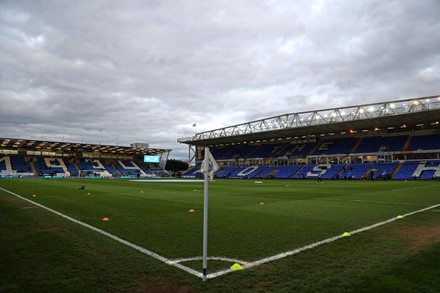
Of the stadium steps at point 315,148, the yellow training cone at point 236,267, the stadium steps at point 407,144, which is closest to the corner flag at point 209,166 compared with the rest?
the yellow training cone at point 236,267

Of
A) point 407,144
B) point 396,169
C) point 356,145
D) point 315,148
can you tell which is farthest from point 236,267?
point 315,148

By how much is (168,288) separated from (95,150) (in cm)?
8910

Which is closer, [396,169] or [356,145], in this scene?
[396,169]

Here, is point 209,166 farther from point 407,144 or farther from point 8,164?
point 8,164

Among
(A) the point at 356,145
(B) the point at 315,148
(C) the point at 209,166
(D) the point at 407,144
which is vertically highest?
(A) the point at 356,145

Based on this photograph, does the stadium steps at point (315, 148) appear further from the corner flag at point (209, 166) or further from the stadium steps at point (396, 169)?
the corner flag at point (209, 166)

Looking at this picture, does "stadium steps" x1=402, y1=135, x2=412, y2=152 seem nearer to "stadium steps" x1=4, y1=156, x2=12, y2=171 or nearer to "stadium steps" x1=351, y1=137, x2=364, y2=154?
"stadium steps" x1=351, y1=137, x2=364, y2=154

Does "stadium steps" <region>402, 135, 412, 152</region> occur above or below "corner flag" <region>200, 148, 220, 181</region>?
above

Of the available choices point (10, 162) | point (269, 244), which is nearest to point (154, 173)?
point (10, 162)

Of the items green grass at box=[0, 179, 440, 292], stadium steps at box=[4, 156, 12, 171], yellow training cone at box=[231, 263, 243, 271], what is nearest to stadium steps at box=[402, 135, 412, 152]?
green grass at box=[0, 179, 440, 292]

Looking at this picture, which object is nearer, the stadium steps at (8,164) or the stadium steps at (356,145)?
the stadium steps at (356,145)

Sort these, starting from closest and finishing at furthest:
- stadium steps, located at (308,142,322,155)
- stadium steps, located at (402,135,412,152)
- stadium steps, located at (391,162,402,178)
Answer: stadium steps, located at (391,162,402,178)
stadium steps, located at (402,135,412,152)
stadium steps, located at (308,142,322,155)

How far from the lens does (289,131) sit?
61844 mm

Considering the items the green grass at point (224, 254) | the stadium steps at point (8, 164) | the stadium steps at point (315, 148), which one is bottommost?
the green grass at point (224, 254)
